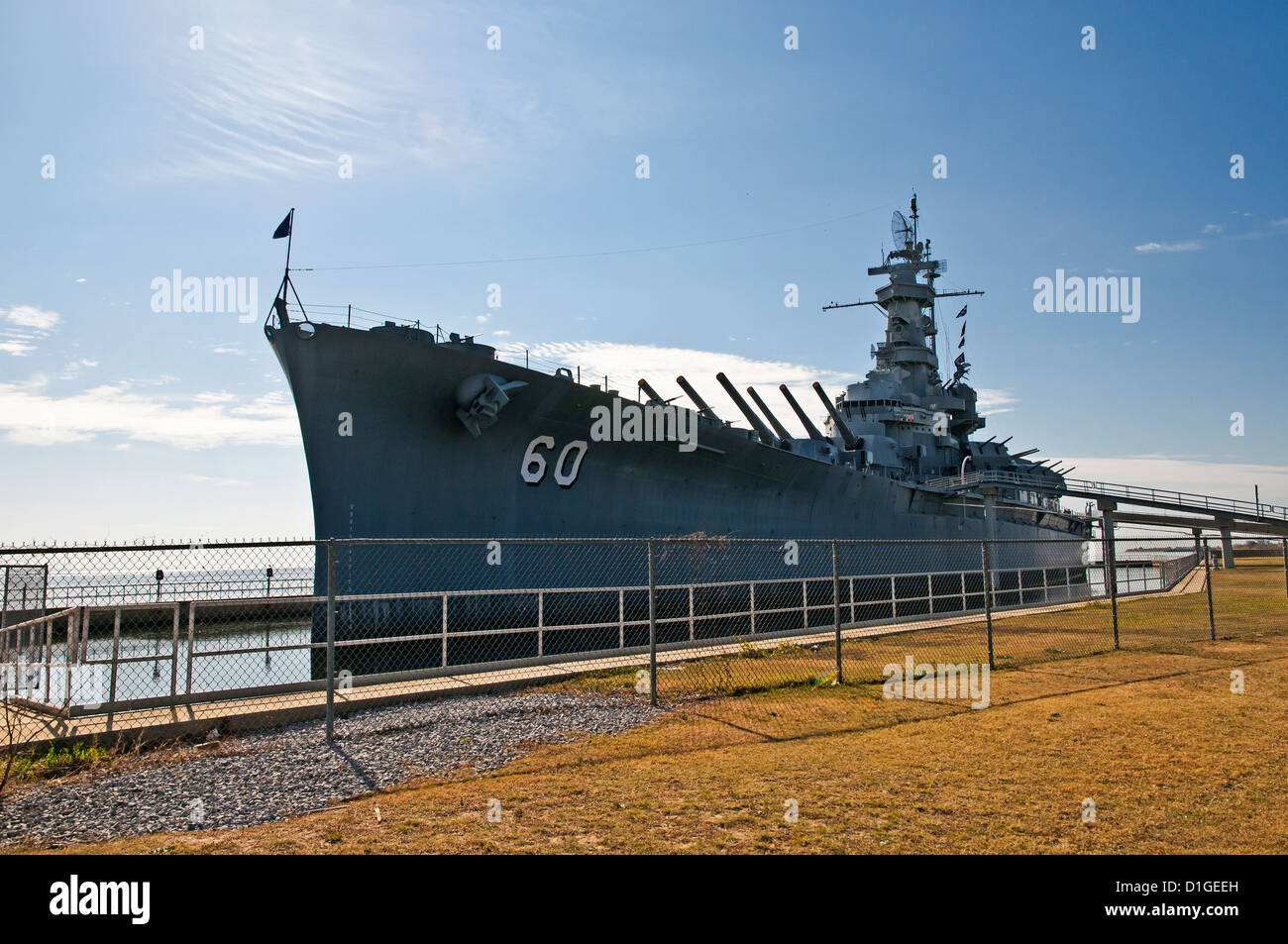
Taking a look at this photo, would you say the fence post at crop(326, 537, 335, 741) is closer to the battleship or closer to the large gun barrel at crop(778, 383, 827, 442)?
the battleship

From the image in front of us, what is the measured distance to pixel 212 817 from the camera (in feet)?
12.6

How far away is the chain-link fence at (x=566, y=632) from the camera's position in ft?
20.6

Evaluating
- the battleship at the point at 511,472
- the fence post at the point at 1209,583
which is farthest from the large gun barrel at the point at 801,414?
the fence post at the point at 1209,583

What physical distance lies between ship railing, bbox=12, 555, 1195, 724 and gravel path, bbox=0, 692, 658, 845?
29.8 inches

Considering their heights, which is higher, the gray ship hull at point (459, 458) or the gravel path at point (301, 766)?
the gray ship hull at point (459, 458)

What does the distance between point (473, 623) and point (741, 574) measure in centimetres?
964

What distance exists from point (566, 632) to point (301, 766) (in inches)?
402

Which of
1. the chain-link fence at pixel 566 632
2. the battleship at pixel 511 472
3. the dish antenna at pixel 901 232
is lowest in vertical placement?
the chain-link fence at pixel 566 632

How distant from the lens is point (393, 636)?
35.7 ft

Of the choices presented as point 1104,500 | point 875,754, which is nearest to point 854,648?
point 875,754

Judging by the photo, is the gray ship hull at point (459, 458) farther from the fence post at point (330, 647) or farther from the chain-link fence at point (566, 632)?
the fence post at point (330, 647)

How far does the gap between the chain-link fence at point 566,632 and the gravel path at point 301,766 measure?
1.29 feet
